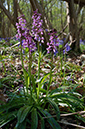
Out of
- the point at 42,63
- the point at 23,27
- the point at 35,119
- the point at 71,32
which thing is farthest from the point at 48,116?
the point at 71,32

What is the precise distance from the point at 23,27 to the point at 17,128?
1.15 metres

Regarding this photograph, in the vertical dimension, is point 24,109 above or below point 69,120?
above

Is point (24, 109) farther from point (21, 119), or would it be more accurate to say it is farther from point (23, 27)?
point (23, 27)

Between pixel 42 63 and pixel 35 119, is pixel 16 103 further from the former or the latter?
pixel 42 63

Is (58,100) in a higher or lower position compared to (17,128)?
higher

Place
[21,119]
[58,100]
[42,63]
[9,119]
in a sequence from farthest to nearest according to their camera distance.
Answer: [42,63] → [58,100] → [9,119] → [21,119]

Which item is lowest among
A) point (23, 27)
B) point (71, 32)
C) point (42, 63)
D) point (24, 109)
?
point (24, 109)

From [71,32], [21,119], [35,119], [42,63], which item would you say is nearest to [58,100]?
[35,119]

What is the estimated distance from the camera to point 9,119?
1.58m

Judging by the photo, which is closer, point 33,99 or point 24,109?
point 24,109

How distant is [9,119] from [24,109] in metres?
0.20

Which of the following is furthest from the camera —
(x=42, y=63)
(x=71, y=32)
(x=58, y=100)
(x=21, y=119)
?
(x=71, y=32)

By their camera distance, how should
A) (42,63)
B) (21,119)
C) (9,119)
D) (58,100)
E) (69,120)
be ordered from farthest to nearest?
1. (42,63)
2. (58,100)
3. (69,120)
4. (9,119)
5. (21,119)

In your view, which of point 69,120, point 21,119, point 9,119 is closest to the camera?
point 21,119
